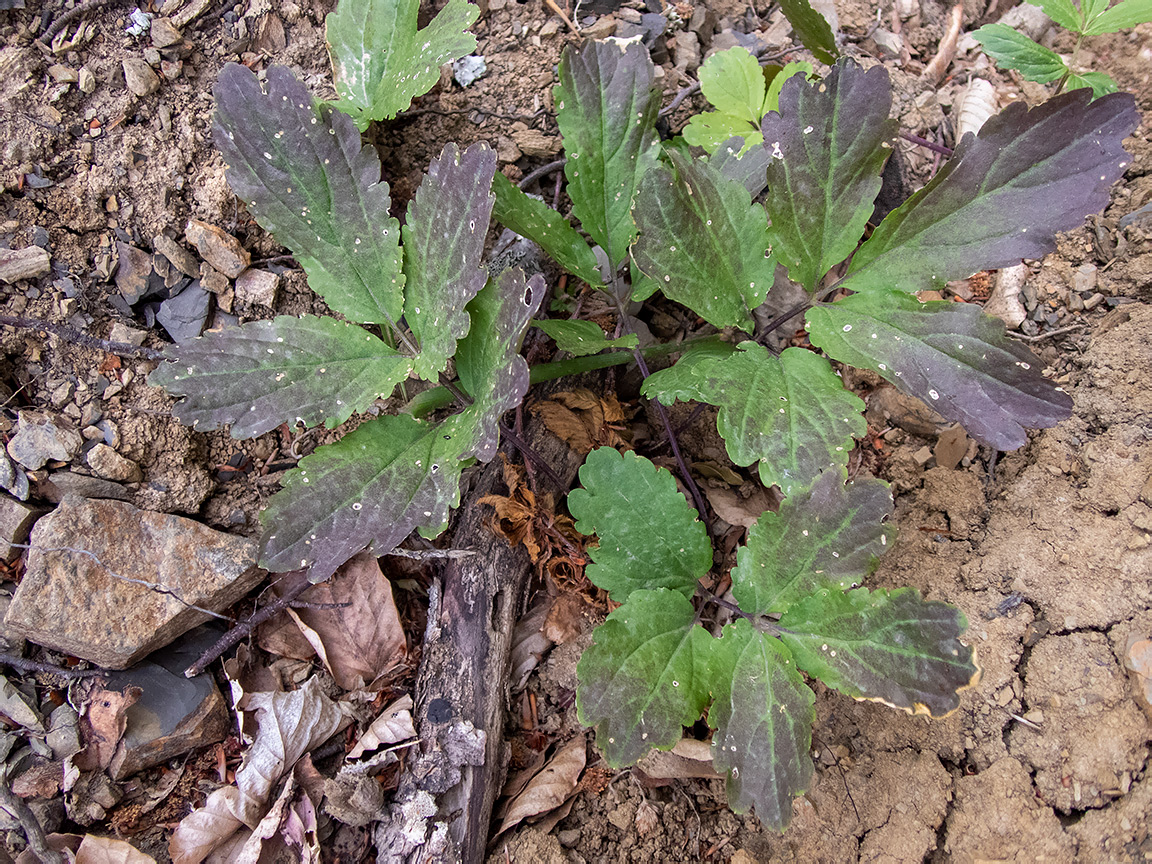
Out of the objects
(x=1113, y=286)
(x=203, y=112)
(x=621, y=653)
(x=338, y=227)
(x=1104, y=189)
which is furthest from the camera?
(x=203, y=112)

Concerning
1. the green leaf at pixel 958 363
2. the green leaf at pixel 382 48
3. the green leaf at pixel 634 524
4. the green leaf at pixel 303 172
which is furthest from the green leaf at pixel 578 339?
the green leaf at pixel 382 48

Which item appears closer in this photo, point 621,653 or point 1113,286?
point 621,653

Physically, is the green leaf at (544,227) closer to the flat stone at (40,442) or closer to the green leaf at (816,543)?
the green leaf at (816,543)

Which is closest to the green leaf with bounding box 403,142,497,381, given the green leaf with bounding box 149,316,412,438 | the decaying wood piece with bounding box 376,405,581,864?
the green leaf with bounding box 149,316,412,438

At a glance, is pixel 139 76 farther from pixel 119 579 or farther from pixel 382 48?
pixel 119 579

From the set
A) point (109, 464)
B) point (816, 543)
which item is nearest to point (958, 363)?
point (816, 543)

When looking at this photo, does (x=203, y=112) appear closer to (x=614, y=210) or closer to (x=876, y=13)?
(x=614, y=210)

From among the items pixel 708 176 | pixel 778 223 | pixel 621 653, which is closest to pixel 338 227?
pixel 708 176
